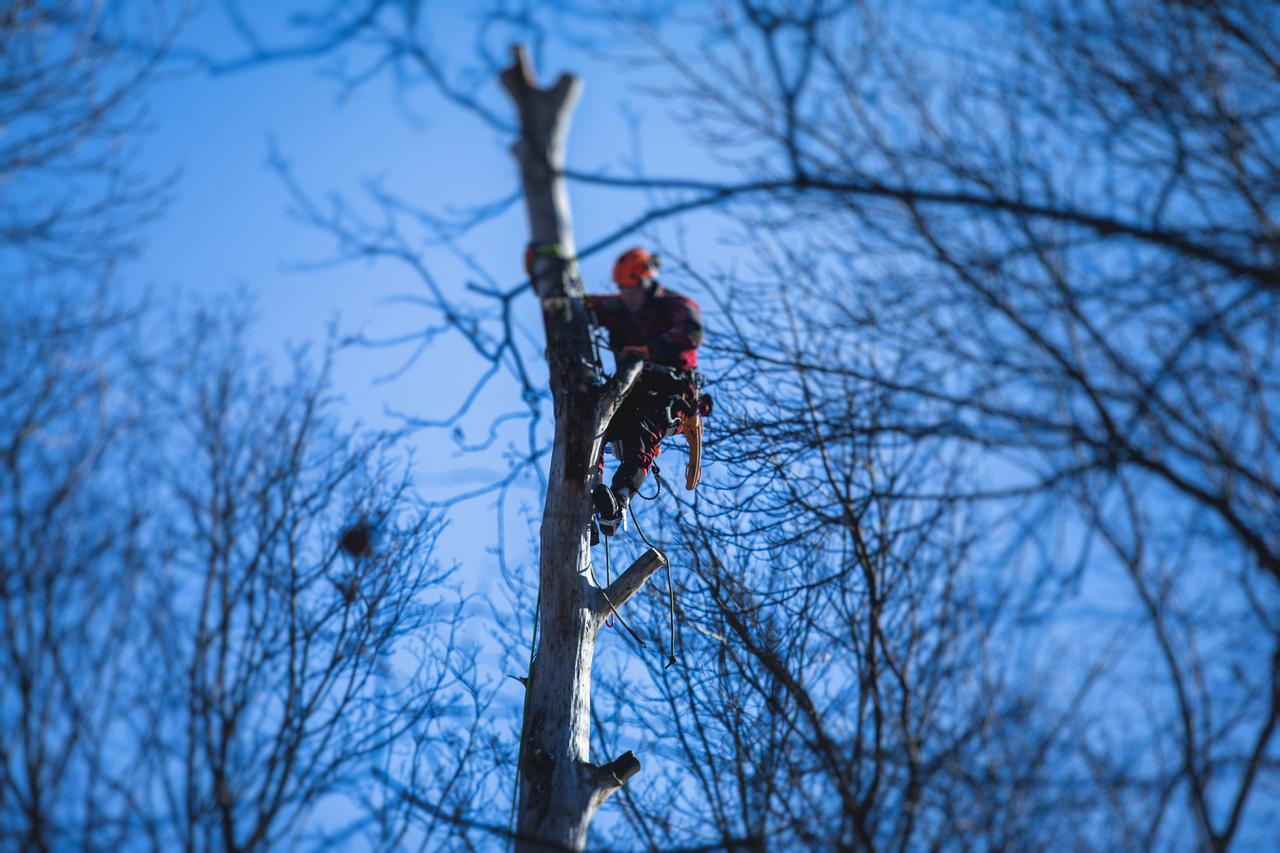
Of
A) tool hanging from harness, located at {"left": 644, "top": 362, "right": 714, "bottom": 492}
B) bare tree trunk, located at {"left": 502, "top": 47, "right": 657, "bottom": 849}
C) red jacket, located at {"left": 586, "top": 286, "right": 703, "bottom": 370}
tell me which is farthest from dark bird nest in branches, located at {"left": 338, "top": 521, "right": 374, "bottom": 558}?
tool hanging from harness, located at {"left": 644, "top": 362, "right": 714, "bottom": 492}

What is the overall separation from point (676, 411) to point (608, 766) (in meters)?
1.39

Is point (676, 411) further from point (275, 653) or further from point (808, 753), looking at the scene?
point (275, 653)

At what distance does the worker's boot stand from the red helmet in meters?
1.02

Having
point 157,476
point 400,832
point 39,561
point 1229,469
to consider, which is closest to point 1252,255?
point 1229,469

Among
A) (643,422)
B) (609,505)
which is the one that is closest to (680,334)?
(643,422)

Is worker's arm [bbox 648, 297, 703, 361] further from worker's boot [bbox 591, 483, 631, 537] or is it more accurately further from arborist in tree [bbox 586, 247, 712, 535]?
worker's boot [bbox 591, 483, 631, 537]

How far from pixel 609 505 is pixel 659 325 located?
3.09 ft

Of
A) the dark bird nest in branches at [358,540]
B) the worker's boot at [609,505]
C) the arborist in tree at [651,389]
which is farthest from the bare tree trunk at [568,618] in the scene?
the dark bird nest in branches at [358,540]

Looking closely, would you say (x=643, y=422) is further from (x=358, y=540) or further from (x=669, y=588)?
(x=358, y=540)

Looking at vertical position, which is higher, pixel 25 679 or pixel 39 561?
pixel 39 561

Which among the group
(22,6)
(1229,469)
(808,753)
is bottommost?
(808,753)

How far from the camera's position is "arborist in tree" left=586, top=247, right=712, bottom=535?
3.79m

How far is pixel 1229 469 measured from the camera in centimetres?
638

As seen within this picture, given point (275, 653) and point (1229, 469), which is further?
point (1229, 469)
